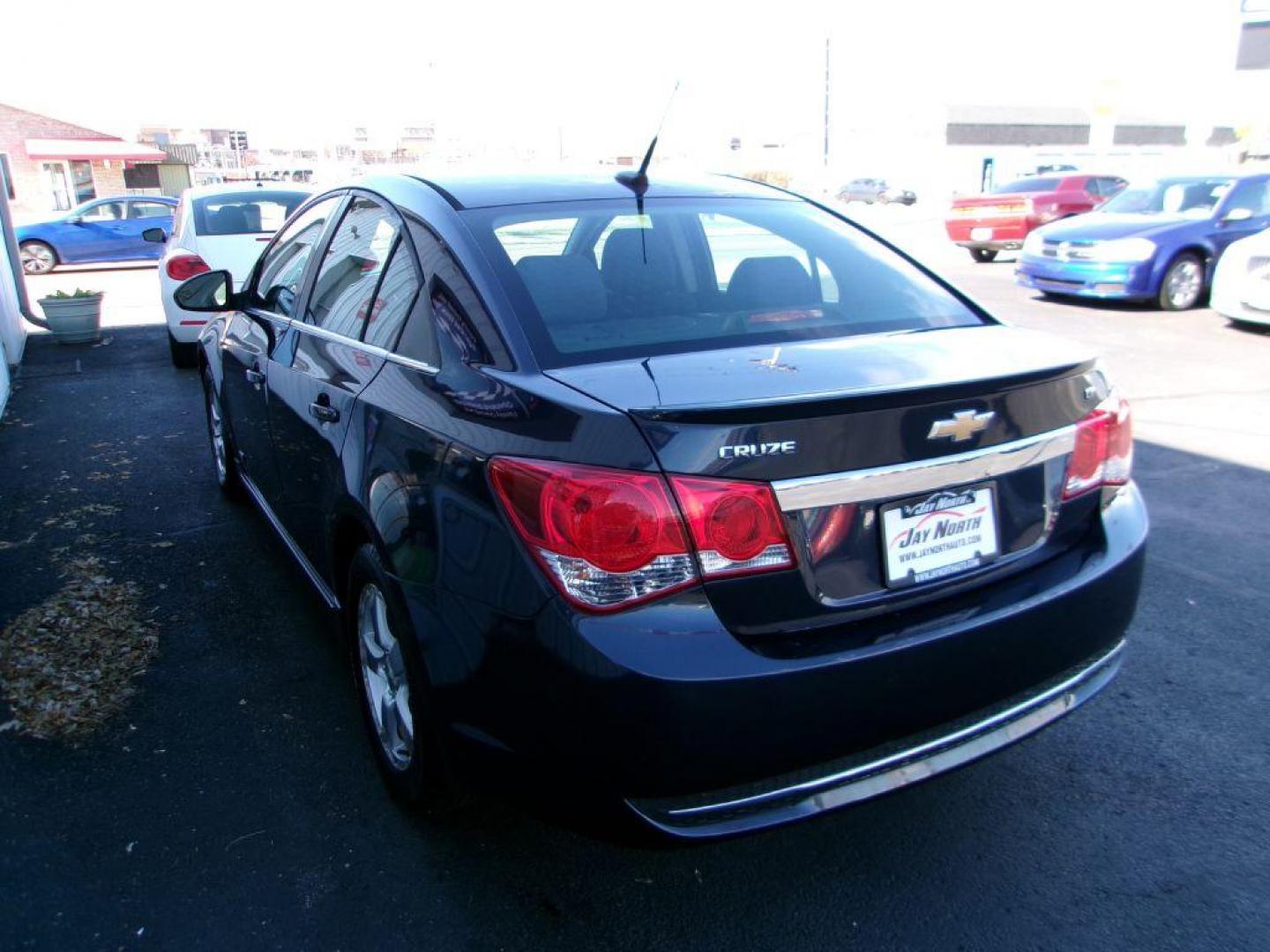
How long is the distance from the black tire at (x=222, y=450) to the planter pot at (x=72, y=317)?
239 inches

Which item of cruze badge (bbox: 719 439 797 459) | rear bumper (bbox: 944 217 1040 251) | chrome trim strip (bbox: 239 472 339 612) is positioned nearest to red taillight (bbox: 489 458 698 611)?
cruze badge (bbox: 719 439 797 459)

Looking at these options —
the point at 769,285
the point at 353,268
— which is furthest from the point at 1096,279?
the point at 353,268

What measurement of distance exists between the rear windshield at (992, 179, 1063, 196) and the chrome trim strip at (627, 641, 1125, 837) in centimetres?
1735

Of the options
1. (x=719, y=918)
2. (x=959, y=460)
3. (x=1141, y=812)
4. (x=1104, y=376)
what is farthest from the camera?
A: (x=1141, y=812)

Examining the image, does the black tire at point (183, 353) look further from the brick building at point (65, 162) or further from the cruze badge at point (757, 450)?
the brick building at point (65, 162)

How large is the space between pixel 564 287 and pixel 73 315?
9823 millimetres

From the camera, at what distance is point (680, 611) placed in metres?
1.93

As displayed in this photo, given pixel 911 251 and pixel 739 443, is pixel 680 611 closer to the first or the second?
pixel 739 443

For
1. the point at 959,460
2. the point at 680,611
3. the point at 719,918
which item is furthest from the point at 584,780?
the point at 959,460

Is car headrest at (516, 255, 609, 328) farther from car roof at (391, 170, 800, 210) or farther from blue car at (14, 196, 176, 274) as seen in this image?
blue car at (14, 196, 176, 274)

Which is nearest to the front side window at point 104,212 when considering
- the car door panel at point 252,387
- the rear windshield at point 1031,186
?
the rear windshield at point 1031,186

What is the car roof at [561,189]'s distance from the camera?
2.89 meters

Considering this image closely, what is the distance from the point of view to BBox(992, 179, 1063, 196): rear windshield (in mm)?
18266

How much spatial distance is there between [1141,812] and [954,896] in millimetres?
678
